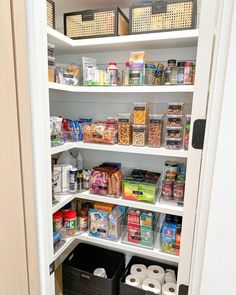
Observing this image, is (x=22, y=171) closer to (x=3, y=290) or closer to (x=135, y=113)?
(x=3, y=290)

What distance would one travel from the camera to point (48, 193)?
0.82m

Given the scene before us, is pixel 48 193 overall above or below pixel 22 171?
below

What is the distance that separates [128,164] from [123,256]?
2.54 ft

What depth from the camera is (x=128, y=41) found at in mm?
1306

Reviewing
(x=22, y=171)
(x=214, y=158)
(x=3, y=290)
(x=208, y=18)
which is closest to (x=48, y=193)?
(x=22, y=171)

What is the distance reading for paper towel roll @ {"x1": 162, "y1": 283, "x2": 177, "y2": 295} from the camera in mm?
1414

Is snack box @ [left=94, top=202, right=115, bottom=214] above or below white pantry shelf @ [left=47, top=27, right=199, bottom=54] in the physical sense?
below

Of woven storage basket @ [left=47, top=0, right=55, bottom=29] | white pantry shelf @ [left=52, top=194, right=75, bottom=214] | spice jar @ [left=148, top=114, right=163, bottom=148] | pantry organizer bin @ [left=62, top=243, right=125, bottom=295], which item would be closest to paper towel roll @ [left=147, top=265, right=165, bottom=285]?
pantry organizer bin @ [left=62, top=243, right=125, bottom=295]

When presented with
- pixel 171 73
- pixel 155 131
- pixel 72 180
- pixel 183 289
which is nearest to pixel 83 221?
pixel 72 180

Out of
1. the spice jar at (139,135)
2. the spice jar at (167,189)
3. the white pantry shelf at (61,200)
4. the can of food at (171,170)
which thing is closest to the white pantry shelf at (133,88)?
the spice jar at (139,135)

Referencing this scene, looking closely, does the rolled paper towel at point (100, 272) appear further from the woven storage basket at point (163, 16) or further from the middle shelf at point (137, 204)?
the woven storage basket at point (163, 16)

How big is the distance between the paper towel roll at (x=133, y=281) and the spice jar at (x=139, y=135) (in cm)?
93

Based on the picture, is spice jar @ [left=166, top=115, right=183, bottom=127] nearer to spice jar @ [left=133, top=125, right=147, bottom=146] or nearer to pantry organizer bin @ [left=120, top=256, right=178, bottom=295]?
spice jar @ [left=133, top=125, right=147, bottom=146]

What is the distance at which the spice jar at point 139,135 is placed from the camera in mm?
1412
